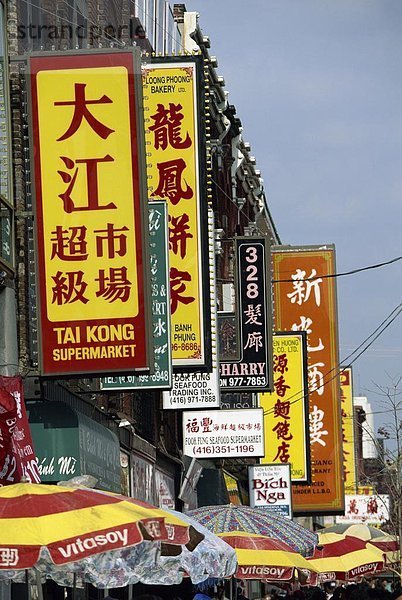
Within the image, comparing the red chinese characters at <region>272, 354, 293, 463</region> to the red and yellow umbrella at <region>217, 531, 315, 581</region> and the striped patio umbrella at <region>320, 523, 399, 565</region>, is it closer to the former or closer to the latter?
the striped patio umbrella at <region>320, 523, 399, 565</region>

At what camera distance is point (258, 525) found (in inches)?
710

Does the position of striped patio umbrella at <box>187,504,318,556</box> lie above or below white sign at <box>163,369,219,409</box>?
below

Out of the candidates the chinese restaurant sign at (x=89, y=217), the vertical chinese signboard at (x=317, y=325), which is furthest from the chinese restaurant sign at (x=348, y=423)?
the chinese restaurant sign at (x=89, y=217)

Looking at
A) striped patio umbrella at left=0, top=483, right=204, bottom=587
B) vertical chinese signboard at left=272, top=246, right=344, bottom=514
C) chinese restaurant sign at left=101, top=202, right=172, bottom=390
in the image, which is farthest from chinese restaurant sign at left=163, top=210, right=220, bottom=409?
vertical chinese signboard at left=272, top=246, right=344, bottom=514

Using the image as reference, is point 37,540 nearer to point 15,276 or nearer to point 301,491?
point 15,276

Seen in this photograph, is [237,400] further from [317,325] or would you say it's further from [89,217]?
[89,217]

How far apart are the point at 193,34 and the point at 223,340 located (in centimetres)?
1347

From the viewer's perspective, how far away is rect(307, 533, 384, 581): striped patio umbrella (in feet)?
85.5

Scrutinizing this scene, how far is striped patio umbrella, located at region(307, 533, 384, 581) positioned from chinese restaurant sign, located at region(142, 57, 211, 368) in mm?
6376

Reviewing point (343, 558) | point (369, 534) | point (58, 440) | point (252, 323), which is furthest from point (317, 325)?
point (58, 440)

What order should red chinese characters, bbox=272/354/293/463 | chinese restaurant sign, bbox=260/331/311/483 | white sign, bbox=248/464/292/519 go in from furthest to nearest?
1. red chinese characters, bbox=272/354/293/463
2. chinese restaurant sign, bbox=260/331/311/483
3. white sign, bbox=248/464/292/519

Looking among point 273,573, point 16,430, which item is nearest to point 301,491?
point 273,573

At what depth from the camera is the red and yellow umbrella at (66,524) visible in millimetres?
9758

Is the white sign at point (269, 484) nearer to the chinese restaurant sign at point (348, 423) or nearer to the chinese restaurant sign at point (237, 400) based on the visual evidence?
the chinese restaurant sign at point (237, 400)
